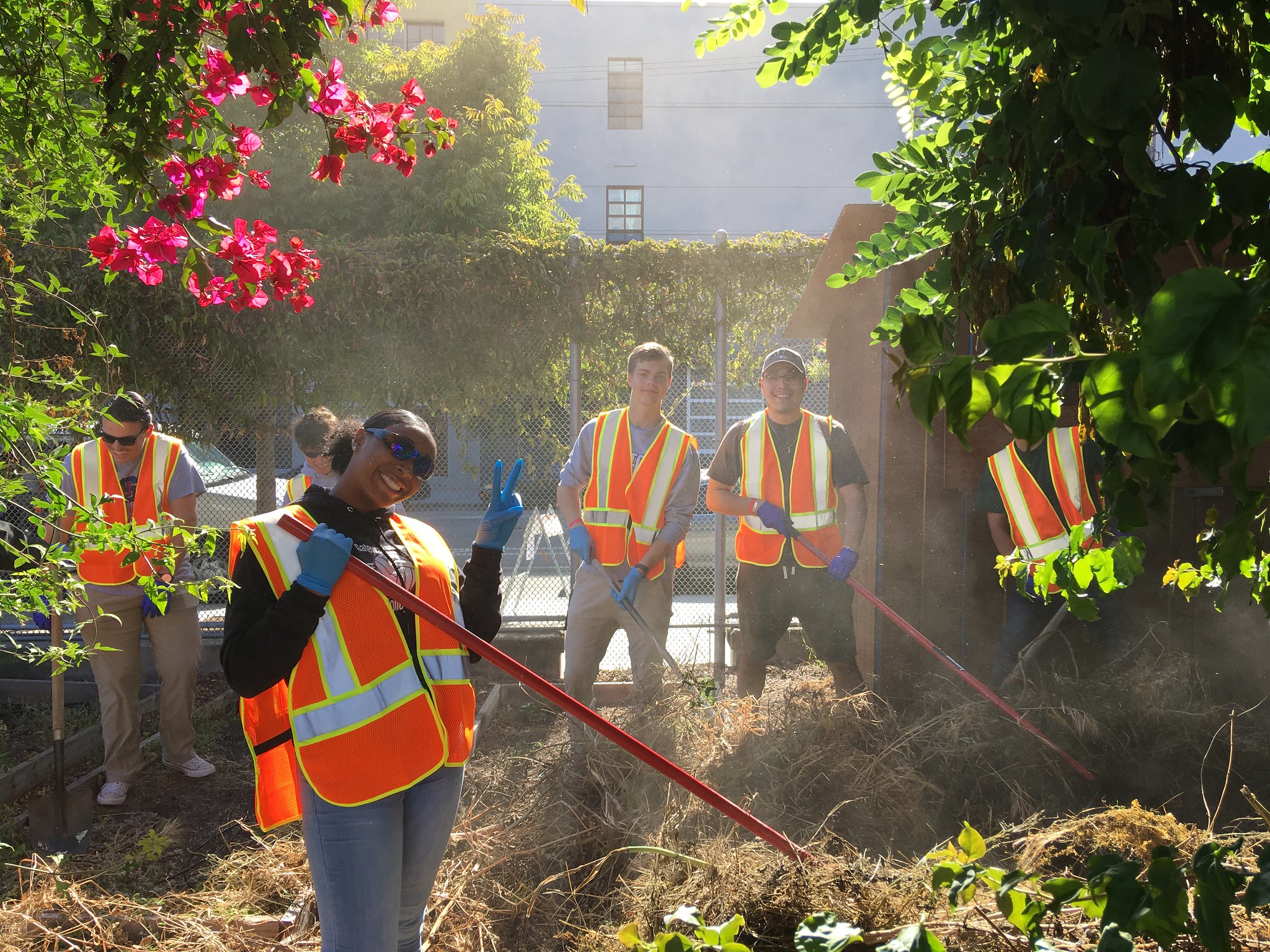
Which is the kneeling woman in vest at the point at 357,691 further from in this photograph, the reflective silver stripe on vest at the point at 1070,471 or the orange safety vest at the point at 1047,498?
the reflective silver stripe on vest at the point at 1070,471

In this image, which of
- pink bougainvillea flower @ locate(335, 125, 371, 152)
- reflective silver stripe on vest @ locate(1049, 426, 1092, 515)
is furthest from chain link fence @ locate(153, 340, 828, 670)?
pink bougainvillea flower @ locate(335, 125, 371, 152)

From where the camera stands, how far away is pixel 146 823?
448 centimetres

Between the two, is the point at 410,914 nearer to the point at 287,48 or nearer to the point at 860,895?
the point at 860,895

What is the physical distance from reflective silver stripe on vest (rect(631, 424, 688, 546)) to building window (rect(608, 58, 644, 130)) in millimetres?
19692

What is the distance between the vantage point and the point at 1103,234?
86 cm

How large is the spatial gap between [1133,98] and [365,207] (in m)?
13.5

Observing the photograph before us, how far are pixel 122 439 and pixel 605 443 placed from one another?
2516mm

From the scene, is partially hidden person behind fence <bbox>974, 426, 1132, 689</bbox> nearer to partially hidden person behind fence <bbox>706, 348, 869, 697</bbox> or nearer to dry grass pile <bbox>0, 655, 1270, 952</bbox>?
dry grass pile <bbox>0, 655, 1270, 952</bbox>

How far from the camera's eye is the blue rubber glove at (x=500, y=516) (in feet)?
8.98

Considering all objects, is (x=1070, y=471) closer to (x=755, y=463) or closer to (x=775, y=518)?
(x=775, y=518)

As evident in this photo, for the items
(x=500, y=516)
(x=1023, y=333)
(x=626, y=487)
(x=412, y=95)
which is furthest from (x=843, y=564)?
(x=1023, y=333)

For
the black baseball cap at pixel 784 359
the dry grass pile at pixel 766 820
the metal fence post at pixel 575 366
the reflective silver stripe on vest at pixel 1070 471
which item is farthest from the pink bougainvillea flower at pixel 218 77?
the metal fence post at pixel 575 366

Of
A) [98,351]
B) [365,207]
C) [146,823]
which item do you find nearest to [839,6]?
[98,351]

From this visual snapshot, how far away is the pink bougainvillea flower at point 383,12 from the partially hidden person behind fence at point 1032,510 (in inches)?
142
